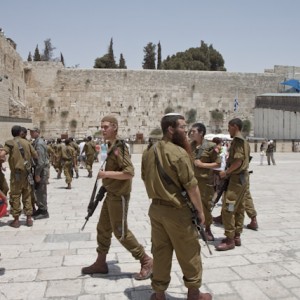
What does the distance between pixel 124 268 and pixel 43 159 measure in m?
3.01

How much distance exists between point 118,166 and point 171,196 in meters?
0.86

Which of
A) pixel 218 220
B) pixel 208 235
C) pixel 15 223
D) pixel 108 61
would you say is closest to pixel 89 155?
pixel 15 223

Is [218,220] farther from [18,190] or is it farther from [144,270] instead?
[18,190]

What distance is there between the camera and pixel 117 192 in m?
3.40

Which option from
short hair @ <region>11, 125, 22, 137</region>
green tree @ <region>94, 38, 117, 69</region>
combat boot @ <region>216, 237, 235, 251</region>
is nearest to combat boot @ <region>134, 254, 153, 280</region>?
combat boot @ <region>216, 237, 235, 251</region>

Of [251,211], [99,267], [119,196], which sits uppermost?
[119,196]

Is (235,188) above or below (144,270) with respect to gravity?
above

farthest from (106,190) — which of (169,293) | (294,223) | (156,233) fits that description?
(294,223)

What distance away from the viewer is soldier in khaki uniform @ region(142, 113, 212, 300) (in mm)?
2721

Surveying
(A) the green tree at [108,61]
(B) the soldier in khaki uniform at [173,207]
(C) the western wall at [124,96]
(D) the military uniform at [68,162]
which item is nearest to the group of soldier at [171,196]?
(B) the soldier in khaki uniform at [173,207]

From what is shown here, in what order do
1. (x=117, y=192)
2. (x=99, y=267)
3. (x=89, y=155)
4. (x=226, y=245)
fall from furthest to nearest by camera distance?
(x=89, y=155)
(x=226, y=245)
(x=99, y=267)
(x=117, y=192)

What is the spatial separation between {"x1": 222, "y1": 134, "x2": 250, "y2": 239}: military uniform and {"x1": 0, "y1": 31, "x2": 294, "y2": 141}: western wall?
27859mm

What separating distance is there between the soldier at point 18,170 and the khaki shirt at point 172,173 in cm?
321

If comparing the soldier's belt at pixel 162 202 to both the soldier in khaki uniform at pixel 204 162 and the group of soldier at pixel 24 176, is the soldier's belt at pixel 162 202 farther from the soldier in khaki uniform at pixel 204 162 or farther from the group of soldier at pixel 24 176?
the group of soldier at pixel 24 176
